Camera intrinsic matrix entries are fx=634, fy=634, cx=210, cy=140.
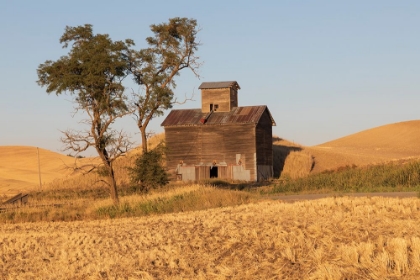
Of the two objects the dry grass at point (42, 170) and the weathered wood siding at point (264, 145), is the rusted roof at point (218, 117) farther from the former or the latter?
the dry grass at point (42, 170)

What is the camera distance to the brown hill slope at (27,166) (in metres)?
75.0

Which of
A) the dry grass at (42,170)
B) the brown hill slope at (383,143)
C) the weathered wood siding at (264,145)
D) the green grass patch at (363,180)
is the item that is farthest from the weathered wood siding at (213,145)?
the brown hill slope at (383,143)

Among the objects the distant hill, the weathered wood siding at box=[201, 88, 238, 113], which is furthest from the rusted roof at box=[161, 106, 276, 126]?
the distant hill

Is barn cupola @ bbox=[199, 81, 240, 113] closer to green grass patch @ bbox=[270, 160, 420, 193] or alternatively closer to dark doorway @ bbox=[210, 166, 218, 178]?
dark doorway @ bbox=[210, 166, 218, 178]

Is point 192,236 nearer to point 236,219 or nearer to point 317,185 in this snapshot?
point 236,219

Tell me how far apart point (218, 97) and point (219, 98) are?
0.43 feet

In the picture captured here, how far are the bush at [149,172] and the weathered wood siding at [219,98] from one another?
18.4 m

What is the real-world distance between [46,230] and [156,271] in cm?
1087

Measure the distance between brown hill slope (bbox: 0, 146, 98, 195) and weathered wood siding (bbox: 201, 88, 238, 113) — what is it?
19.3 m

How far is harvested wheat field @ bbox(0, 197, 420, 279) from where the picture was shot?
11.5 metres

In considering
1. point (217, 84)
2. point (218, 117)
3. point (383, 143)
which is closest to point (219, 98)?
point (217, 84)

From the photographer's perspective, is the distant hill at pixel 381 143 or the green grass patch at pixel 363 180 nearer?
the green grass patch at pixel 363 180

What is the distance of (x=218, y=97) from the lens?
58.9 metres

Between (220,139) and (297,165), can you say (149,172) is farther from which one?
(297,165)
